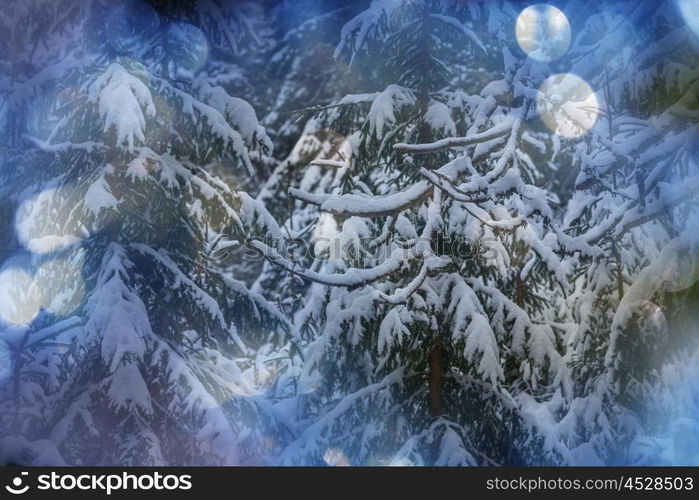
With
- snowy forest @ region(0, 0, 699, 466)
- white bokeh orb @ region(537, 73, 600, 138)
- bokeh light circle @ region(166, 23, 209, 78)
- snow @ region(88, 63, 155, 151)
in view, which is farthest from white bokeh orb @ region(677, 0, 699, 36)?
snow @ region(88, 63, 155, 151)

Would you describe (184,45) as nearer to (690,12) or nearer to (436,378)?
(436,378)

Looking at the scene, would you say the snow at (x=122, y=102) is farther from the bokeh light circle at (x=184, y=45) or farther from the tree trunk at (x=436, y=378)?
the tree trunk at (x=436, y=378)

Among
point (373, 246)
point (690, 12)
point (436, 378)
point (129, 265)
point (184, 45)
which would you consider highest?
point (184, 45)

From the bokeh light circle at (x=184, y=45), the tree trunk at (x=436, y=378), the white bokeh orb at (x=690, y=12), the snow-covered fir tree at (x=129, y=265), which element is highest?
the bokeh light circle at (x=184, y=45)

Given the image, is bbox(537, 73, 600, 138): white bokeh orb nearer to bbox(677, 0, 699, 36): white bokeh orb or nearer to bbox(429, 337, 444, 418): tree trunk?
bbox(677, 0, 699, 36): white bokeh orb

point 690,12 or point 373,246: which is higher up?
point 690,12
